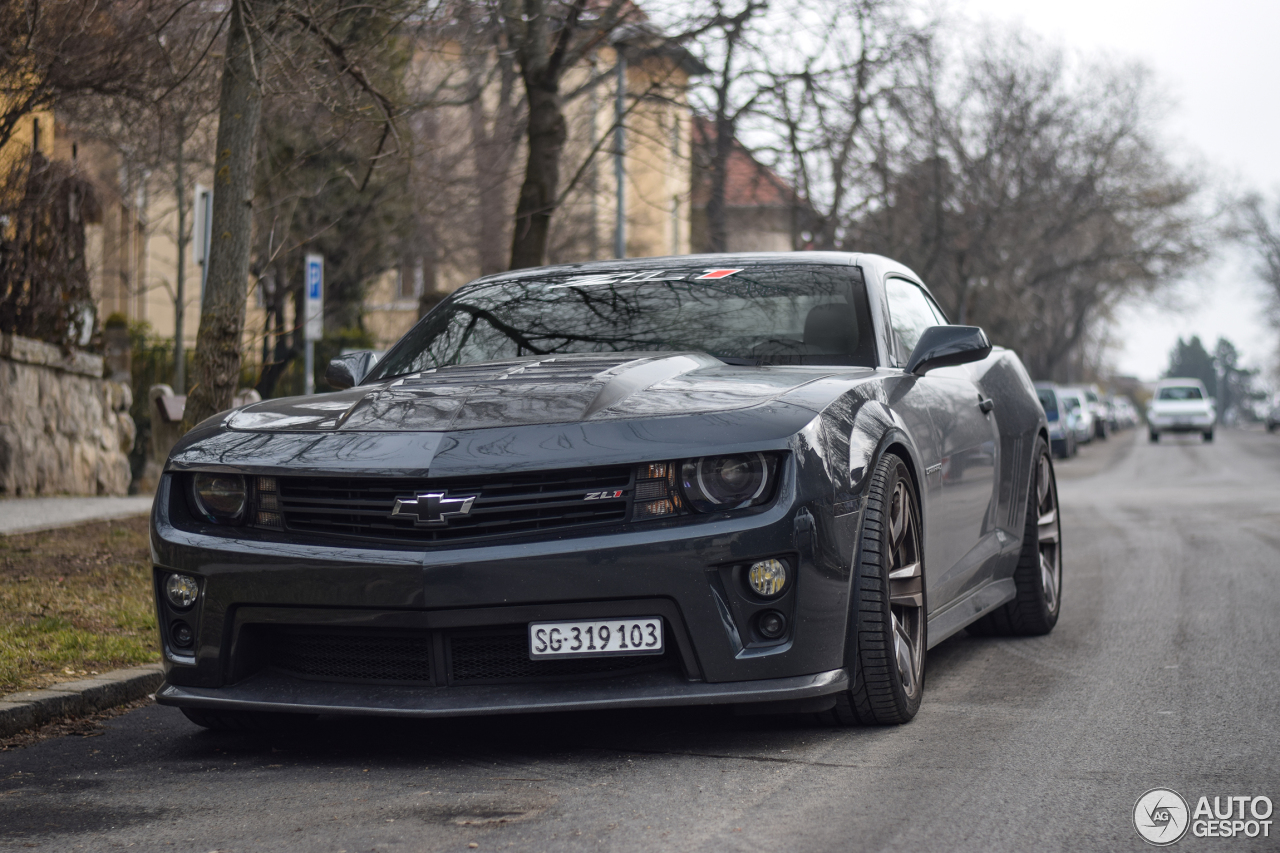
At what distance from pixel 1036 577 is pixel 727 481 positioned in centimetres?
309

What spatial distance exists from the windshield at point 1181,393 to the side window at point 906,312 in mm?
49801

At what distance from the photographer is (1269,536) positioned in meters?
11.8

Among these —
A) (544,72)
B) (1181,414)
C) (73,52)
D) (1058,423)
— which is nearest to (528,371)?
(73,52)

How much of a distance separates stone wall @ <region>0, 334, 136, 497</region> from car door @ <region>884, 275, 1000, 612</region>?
9186mm

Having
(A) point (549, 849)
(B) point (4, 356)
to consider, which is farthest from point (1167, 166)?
(A) point (549, 849)

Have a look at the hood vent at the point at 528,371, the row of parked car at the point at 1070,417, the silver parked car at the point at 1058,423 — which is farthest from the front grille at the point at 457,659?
the silver parked car at the point at 1058,423

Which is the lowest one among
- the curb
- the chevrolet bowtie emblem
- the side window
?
the curb

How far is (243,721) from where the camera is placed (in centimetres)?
478

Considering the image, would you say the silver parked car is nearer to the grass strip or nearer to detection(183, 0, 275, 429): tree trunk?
the grass strip

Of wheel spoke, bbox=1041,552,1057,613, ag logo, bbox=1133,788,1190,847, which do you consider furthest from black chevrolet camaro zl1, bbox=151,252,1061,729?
wheel spoke, bbox=1041,552,1057,613

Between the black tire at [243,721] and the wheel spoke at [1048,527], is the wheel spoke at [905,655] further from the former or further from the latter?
the wheel spoke at [1048,527]

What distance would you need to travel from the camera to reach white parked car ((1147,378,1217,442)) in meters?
51.8

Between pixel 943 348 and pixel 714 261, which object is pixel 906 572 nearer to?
pixel 943 348

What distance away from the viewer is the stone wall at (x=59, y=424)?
507 inches
